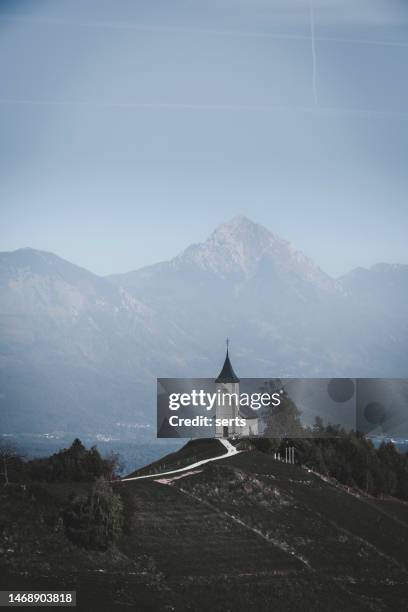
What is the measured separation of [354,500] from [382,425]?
2642 inches

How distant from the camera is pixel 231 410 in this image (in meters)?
157

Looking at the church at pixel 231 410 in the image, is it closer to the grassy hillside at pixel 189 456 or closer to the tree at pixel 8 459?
the grassy hillside at pixel 189 456

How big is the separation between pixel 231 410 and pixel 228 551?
66535 mm

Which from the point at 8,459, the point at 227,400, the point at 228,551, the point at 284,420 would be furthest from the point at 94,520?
the point at 227,400

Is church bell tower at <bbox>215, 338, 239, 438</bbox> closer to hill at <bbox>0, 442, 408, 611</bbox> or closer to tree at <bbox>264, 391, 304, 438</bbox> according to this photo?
tree at <bbox>264, 391, 304, 438</bbox>

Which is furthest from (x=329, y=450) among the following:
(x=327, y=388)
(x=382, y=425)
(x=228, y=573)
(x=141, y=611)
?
(x=141, y=611)

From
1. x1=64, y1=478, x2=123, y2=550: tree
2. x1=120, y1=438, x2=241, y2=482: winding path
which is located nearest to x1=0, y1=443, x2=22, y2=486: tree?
x1=64, y1=478, x2=123, y2=550: tree

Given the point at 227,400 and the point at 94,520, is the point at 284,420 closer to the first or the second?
the point at 227,400

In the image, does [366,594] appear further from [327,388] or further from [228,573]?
[327,388]

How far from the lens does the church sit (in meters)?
156

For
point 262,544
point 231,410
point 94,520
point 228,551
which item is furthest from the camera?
point 231,410

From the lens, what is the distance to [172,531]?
90.9m

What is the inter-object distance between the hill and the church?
3387 centimetres

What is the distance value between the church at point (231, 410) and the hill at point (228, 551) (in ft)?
111
